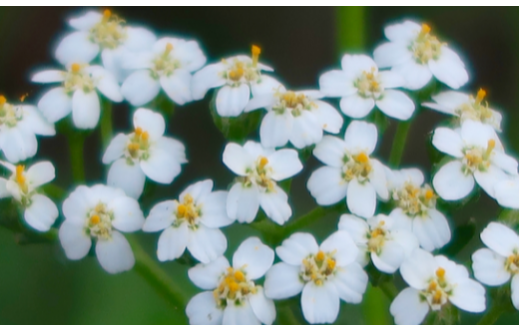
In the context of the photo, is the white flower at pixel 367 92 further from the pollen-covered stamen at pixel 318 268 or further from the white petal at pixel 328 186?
the pollen-covered stamen at pixel 318 268

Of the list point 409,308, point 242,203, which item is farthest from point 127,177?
point 409,308

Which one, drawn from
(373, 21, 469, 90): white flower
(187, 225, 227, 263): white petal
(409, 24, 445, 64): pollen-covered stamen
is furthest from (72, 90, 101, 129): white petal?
(409, 24, 445, 64): pollen-covered stamen

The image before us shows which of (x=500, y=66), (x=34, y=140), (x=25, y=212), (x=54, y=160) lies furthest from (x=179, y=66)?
(x=500, y=66)

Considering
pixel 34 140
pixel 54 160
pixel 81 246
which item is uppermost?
pixel 34 140

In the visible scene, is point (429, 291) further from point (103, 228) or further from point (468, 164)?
point (103, 228)

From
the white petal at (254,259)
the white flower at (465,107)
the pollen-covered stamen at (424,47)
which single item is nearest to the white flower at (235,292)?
the white petal at (254,259)

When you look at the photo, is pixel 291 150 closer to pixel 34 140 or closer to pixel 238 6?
pixel 34 140
